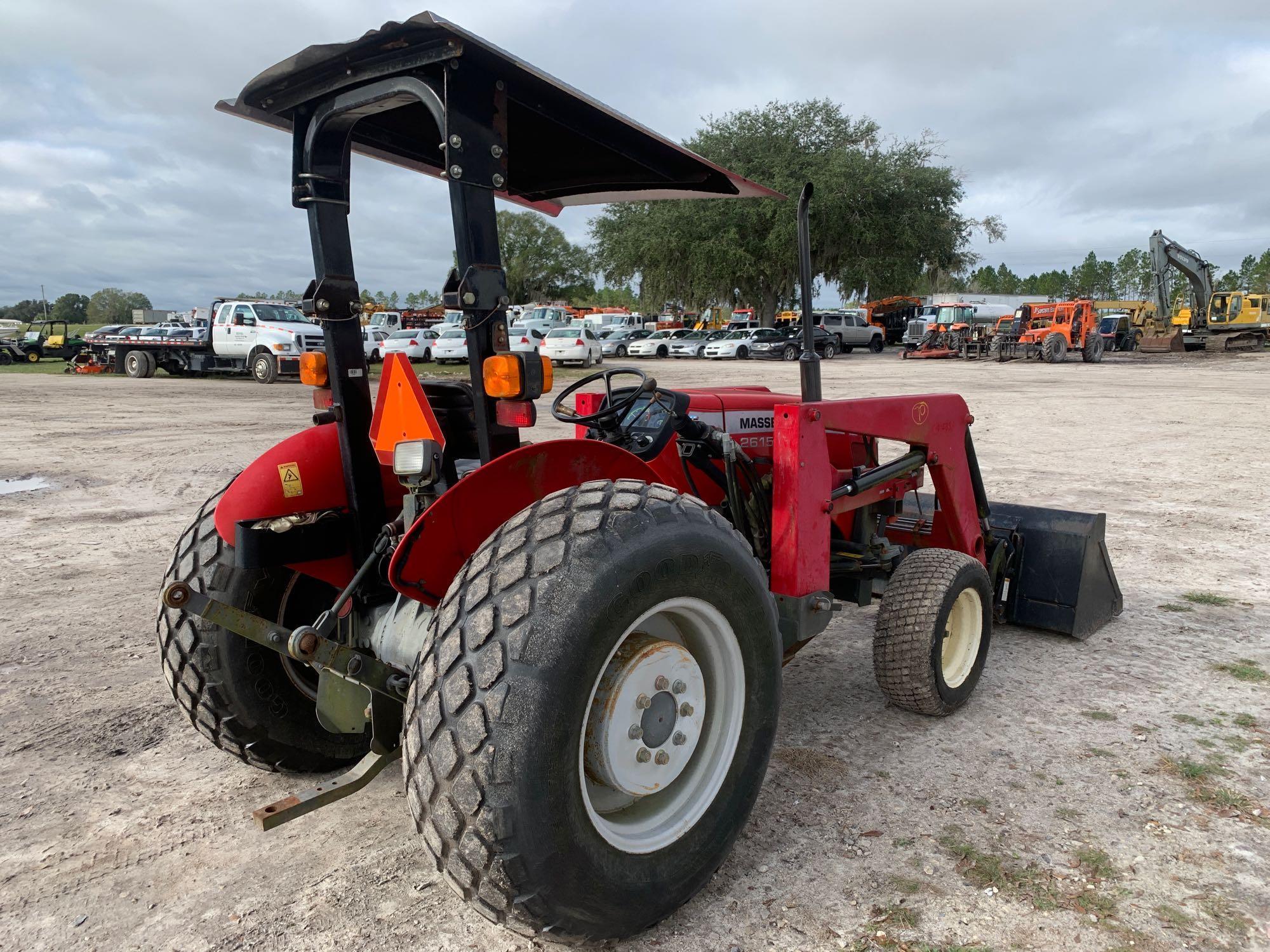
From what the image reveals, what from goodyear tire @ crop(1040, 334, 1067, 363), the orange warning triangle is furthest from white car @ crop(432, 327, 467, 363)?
the orange warning triangle

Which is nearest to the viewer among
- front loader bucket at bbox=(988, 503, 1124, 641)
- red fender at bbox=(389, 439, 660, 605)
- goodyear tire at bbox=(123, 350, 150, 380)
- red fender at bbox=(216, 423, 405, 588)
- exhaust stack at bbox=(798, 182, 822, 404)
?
red fender at bbox=(389, 439, 660, 605)

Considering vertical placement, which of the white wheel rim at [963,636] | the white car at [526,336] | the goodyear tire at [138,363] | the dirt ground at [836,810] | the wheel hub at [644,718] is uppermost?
the white car at [526,336]

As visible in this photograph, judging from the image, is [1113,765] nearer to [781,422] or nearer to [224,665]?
[781,422]

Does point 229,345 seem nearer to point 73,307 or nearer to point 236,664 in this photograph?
point 236,664

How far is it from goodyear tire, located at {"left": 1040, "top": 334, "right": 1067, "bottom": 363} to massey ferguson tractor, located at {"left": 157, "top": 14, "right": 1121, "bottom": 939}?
1277 inches

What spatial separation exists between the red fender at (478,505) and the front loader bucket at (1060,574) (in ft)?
9.85

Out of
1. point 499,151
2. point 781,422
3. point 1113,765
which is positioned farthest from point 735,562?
point 1113,765

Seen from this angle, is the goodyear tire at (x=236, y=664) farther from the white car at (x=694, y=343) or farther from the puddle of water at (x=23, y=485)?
the white car at (x=694, y=343)

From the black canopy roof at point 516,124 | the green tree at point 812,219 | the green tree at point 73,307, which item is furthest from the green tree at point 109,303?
the black canopy roof at point 516,124

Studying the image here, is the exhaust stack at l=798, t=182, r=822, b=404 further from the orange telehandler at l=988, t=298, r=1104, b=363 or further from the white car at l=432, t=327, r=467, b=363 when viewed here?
the orange telehandler at l=988, t=298, r=1104, b=363

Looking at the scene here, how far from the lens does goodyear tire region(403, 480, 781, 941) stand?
1.91m

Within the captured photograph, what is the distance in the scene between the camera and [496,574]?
2.04m

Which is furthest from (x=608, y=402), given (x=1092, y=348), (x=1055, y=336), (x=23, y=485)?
(x=1092, y=348)

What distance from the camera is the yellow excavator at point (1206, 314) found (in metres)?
37.8
